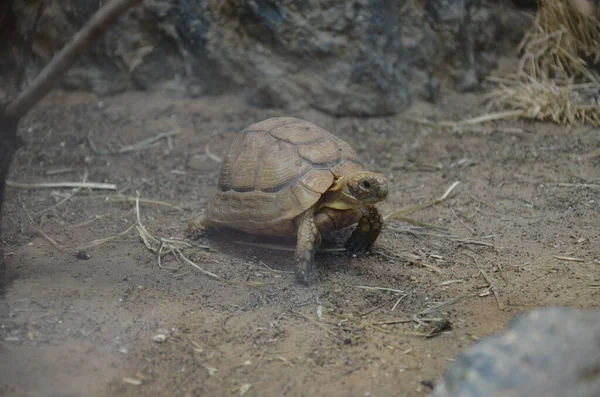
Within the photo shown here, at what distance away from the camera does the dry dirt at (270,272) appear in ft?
11.5

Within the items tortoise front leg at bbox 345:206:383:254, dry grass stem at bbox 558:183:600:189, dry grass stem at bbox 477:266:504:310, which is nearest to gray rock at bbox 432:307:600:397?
dry grass stem at bbox 477:266:504:310

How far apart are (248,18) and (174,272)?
12.4 feet

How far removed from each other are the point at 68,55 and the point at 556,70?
18.5ft

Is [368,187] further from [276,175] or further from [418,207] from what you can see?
[418,207]

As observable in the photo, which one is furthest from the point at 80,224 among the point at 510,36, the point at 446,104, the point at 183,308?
the point at 510,36

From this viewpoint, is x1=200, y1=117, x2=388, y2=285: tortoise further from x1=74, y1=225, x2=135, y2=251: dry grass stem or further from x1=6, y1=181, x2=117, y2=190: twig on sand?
x1=6, y1=181, x2=117, y2=190: twig on sand

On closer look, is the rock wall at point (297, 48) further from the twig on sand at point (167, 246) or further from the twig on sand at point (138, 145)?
the twig on sand at point (167, 246)

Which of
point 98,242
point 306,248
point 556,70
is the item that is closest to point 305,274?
point 306,248

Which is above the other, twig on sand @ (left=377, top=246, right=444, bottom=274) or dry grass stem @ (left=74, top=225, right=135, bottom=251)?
dry grass stem @ (left=74, top=225, right=135, bottom=251)

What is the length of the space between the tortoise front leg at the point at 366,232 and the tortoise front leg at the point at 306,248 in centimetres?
40

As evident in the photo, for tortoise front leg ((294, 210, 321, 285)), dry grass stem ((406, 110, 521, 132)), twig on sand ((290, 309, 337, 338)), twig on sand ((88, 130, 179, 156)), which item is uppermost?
tortoise front leg ((294, 210, 321, 285))

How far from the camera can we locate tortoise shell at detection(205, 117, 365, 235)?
4.52 metres

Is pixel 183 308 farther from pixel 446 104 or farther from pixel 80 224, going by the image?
pixel 446 104

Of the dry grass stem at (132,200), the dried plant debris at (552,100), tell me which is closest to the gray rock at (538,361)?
the dry grass stem at (132,200)
